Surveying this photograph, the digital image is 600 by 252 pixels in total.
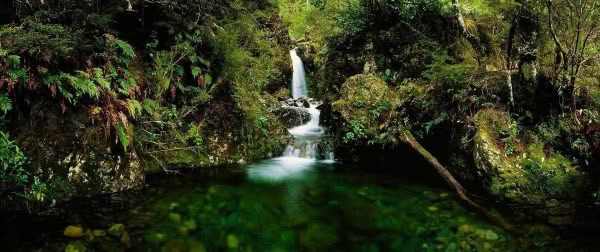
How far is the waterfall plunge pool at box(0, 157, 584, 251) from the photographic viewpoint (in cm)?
457

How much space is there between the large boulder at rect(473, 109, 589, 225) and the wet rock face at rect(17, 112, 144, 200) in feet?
21.6

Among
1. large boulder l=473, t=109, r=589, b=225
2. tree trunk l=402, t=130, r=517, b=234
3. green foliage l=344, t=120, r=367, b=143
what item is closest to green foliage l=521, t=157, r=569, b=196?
large boulder l=473, t=109, r=589, b=225

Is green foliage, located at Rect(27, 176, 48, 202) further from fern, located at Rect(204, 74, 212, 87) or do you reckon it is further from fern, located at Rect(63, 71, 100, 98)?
fern, located at Rect(204, 74, 212, 87)

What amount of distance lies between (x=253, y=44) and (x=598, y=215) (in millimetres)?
8567

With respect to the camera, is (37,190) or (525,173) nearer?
(37,190)

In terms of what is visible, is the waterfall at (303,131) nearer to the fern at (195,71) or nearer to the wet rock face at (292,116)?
the wet rock face at (292,116)

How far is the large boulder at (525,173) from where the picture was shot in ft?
18.7

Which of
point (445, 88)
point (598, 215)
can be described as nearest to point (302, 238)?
point (598, 215)

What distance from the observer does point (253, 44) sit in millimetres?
10242

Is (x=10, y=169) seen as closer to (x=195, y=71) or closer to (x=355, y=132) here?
(x=195, y=71)

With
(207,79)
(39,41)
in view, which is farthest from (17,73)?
(207,79)

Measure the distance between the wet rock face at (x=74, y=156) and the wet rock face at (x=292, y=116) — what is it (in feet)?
22.3

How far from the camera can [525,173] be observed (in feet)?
20.1

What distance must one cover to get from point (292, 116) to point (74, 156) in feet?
25.9
